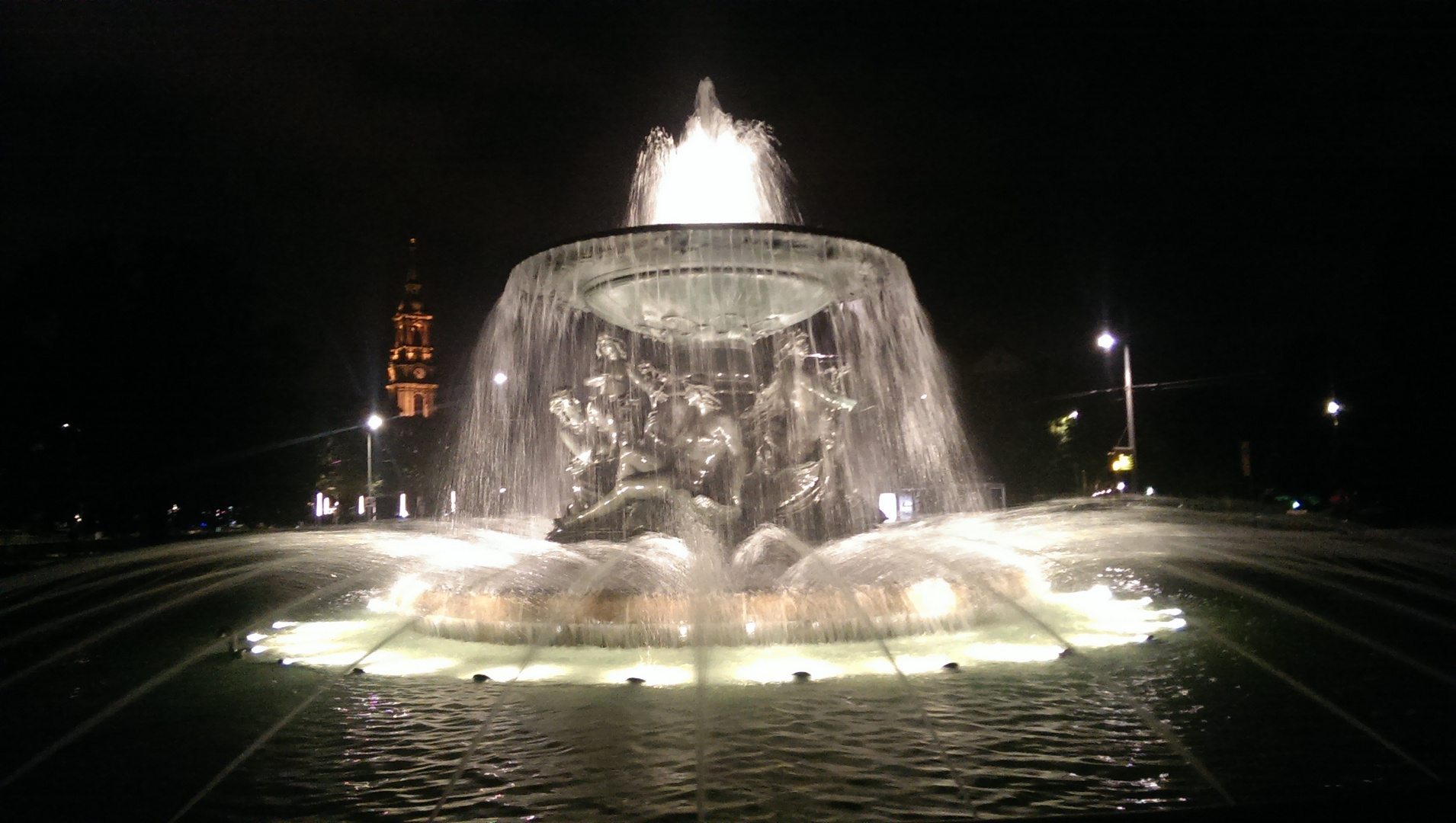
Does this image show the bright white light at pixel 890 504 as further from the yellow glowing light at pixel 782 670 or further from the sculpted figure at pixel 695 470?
the yellow glowing light at pixel 782 670

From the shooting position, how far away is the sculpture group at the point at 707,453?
13688 millimetres

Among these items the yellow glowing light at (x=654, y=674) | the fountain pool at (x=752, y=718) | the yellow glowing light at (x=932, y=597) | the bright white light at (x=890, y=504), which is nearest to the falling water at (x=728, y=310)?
the fountain pool at (x=752, y=718)

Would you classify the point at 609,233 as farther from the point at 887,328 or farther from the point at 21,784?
the point at 21,784

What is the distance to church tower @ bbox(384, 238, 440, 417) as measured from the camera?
11669cm

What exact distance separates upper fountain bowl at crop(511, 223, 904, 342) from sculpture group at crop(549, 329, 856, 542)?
78 cm

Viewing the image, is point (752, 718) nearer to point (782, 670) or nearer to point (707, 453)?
point (782, 670)

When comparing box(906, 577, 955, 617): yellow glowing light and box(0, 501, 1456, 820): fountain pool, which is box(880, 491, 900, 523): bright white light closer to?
box(0, 501, 1456, 820): fountain pool

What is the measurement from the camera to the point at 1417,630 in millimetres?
11000

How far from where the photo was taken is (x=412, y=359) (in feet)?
385

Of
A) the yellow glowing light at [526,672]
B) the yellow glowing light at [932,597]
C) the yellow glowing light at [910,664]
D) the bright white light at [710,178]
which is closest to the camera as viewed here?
the yellow glowing light at [910,664]

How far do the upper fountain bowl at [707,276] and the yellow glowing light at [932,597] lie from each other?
171 inches

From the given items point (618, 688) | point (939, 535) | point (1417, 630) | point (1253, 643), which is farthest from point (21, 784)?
point (1417, 630)

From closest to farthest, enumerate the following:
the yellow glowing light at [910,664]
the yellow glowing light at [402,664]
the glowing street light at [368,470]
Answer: the yellow glowing light at [910,664] < the yellow glowing light at [402,664] < the glowing street light at [368,470]

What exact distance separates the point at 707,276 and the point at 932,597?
5.49m
